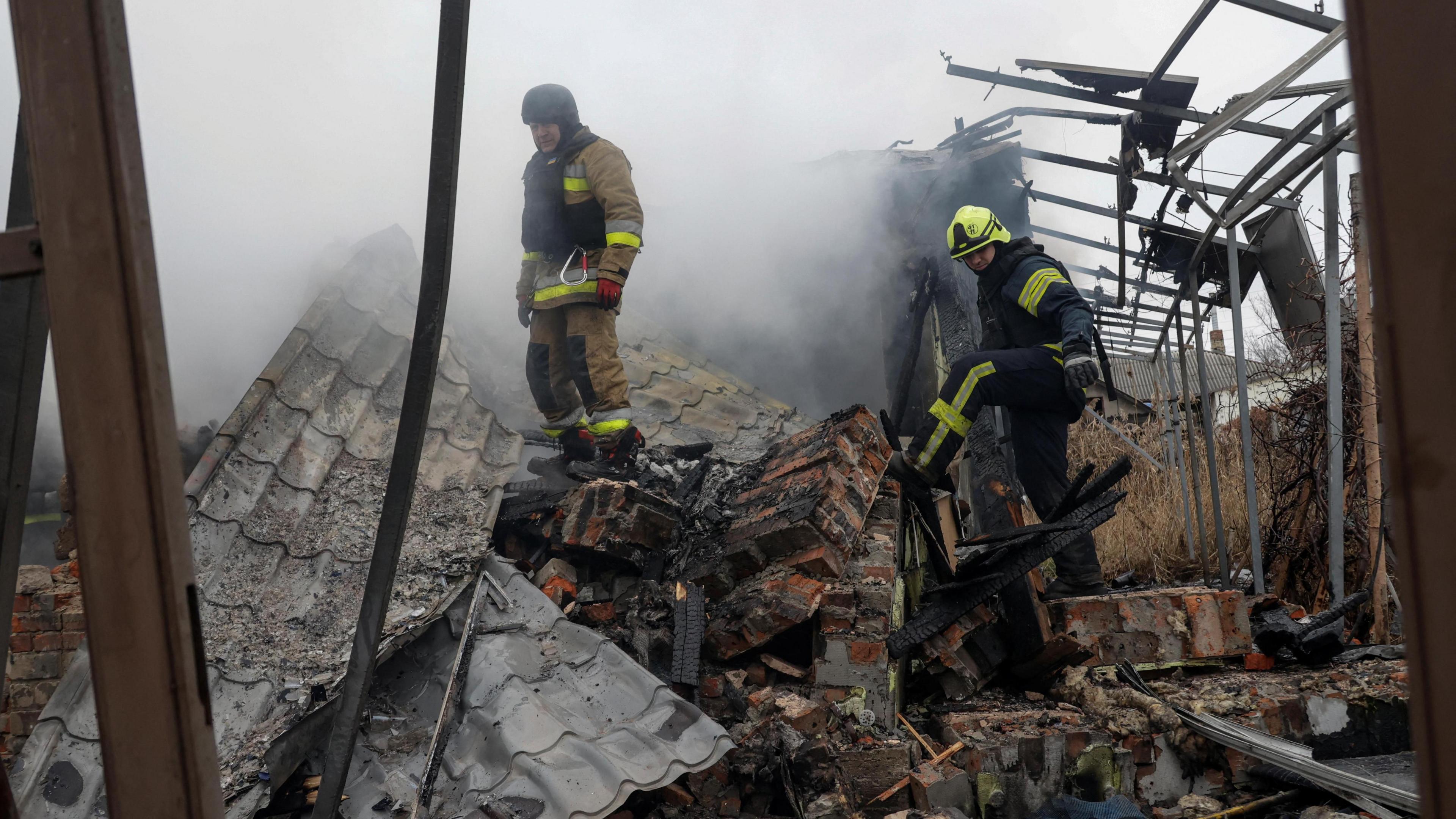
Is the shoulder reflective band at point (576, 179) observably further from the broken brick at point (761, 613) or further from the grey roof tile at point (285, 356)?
the broken brick at point (761, 613)

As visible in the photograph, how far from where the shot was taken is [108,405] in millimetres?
828

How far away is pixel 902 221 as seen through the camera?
32.9 ft

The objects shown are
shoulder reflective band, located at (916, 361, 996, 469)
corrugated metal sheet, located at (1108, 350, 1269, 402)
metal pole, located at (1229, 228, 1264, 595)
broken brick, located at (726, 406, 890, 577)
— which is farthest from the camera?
corrugated metal sheet, located at (1108, 350, 1269, 402)

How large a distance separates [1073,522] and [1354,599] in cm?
124

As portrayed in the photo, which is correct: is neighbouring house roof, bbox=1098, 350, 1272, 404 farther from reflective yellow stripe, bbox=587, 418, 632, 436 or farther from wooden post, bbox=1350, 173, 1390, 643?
reflective yellow stripe, bbox=587, 418, 632, 436

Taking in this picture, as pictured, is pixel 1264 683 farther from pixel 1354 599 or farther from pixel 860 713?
pixel 860 713

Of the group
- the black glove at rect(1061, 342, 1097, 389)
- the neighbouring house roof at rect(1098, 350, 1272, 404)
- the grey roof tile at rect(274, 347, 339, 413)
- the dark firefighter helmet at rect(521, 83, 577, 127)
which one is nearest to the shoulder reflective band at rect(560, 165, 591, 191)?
the dark firefighter helmet at rect(521, 83, 577, 127)

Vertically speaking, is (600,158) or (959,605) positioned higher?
(600,158)

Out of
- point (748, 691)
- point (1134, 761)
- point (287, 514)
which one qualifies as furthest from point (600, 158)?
point (1134, 761)

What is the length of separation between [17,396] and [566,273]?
143 inches

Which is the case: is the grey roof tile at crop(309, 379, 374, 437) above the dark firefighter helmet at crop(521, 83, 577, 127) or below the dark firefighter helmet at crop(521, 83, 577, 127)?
below

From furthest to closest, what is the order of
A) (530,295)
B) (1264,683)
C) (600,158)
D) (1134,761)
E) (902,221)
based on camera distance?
(902,221)
(530,295)
(600,158)
(1264,683)
(1134,761)

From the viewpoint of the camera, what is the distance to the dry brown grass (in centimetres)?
564

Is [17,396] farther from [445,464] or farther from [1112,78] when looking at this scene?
[1112,78]
